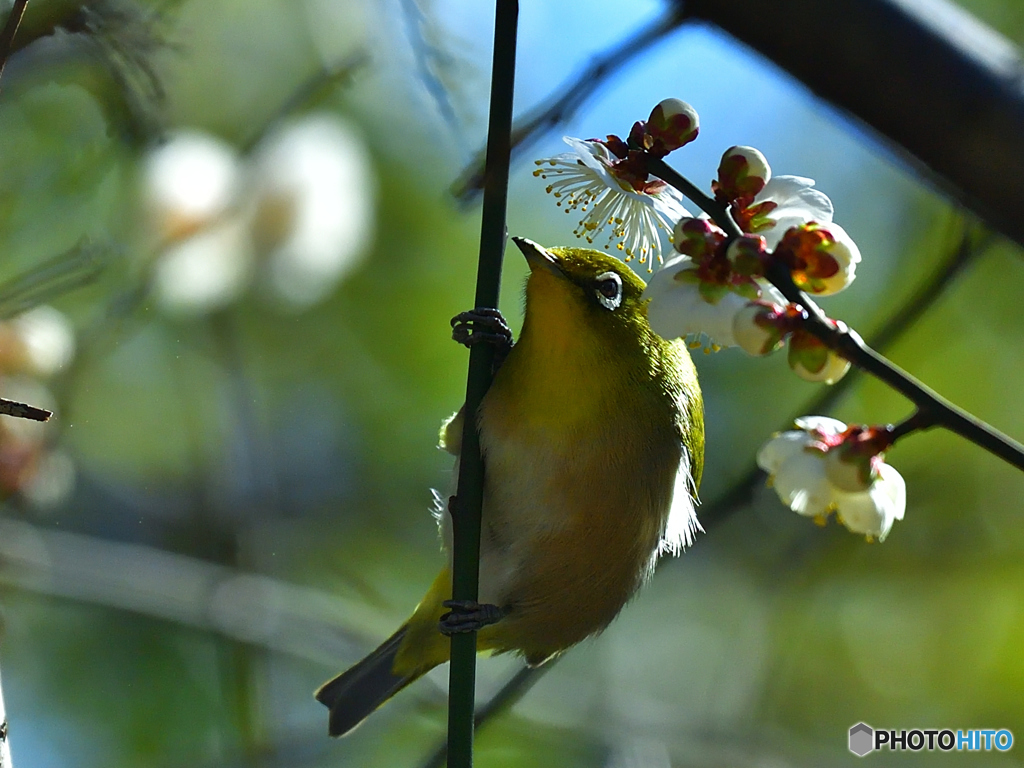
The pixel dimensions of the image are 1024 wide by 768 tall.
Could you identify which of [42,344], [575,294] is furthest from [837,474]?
[42,344]

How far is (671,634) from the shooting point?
22.0 feet

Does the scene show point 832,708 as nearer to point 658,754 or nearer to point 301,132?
point 658,754

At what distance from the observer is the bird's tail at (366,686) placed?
3.70 m

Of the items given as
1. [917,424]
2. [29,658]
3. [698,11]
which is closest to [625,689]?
[29,658]

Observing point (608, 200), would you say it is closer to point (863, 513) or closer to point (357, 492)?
point (863, 513)

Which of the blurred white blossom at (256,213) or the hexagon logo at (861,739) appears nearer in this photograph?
the blurred white blossom at (256,213)

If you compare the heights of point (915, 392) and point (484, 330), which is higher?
point (484, 330)

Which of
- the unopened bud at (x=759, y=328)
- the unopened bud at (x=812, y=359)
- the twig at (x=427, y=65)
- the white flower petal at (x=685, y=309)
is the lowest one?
the unopened bud at (x=812, y=359)

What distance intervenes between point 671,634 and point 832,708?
1.17 meters

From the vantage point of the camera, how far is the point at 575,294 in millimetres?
2881

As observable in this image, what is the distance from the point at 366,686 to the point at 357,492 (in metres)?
2.32

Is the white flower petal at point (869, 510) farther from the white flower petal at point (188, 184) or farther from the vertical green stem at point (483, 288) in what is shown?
the white flower petal at point (188, 184)

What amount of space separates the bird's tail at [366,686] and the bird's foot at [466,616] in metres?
0.68

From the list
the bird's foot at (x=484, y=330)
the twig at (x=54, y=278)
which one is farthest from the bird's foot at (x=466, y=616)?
the twig at (x=54, y=278)
